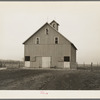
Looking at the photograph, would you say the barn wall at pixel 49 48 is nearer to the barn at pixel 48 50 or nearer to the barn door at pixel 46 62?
the barn at pixel 48 50

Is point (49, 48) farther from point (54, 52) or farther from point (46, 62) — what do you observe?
point (46, 62)

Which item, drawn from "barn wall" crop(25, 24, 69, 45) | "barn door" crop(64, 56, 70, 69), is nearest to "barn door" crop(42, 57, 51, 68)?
"barn wall" crop(25, 24, 69, 45)

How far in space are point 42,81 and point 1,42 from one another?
6007mm

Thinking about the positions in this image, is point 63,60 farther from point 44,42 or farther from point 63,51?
point 44,42

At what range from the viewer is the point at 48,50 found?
37.3 metres

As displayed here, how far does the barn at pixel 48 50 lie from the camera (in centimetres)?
3697

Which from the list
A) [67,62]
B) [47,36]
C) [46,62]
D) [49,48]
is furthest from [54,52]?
[47,36]

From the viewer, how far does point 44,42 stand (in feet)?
124

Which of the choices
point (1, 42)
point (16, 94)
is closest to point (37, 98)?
point (16, 94)

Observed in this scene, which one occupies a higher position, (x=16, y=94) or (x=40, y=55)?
(x=40, y=55)

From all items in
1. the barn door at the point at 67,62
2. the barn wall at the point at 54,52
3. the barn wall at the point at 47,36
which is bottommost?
the barn door at the point at 67,62

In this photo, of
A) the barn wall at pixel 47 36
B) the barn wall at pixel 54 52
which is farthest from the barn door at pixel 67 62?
the barn wall at pixel 47 36

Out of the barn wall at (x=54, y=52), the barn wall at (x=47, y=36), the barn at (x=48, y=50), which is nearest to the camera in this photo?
the barn wall at (x=54, y=52)

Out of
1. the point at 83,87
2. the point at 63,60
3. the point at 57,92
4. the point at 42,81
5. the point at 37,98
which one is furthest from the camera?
the point at 63,60
